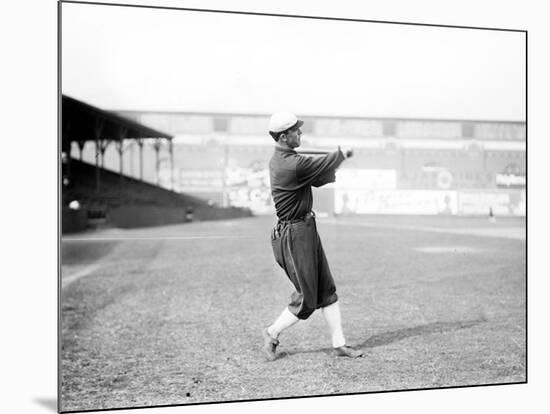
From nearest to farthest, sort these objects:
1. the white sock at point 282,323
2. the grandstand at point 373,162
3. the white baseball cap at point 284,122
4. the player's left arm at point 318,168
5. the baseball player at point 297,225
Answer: the player's left arm at point 318,168 → the baseball player at point 297,225 → the white baseball cap at point 284,122 → the white sock at point 282,323 → the grandstand at point 373,162

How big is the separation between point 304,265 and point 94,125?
1.61 meters

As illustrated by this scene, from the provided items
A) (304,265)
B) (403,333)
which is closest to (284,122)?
(304,265)

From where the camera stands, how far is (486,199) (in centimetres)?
526

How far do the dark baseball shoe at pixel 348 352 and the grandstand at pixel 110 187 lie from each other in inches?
42.3

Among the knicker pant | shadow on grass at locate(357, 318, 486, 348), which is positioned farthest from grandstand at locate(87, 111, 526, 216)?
shadow on grass at locate(357, 318, 486, 348)

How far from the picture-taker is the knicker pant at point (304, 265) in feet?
14.1

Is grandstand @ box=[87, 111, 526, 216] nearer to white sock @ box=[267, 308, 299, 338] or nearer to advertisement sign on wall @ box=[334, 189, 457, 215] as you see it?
advertisement sign on wall @ box=[334, 189, 457, 215]

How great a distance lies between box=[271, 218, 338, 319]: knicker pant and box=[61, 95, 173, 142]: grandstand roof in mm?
1086

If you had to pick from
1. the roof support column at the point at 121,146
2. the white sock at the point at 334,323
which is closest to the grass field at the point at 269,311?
the white sock at the point at 334,323

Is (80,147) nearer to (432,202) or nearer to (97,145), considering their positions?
(97,145)

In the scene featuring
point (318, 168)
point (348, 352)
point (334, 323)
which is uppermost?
point (318, 168)

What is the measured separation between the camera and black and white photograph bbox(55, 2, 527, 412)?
452 cm

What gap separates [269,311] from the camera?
4.81 m

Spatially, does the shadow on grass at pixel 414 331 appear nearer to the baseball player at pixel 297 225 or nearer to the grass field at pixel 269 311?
the grass field at pixel 269 311
